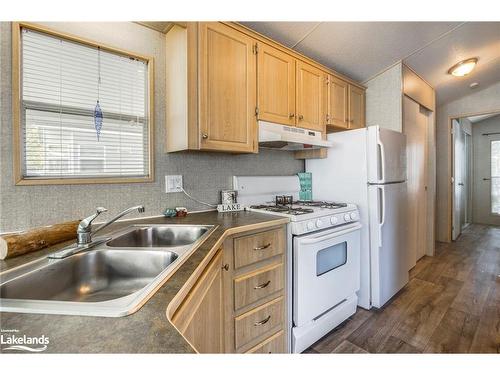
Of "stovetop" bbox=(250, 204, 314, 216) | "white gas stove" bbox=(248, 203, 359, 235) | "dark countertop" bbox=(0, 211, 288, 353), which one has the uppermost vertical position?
"stovetop" bbox=(250, 204, 314, 216)

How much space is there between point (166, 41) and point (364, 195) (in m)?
1.95

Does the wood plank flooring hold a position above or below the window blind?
below

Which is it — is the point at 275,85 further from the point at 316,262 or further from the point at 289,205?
the point at 316,262

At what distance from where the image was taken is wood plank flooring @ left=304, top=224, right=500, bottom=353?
5.24ft

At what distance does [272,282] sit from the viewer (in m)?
1.43

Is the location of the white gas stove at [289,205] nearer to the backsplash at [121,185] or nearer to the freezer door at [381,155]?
the backsplash at [121,185]

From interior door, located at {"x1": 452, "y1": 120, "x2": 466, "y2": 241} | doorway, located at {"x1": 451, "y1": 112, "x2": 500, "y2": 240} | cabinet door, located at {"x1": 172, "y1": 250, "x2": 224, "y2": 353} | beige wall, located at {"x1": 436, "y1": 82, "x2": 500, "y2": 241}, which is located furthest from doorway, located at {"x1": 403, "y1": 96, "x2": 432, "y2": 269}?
cabinet door, located at {"x1": 172, "y1": 250, "x2": 224, "y2": 353}

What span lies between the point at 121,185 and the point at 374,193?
1925 mm

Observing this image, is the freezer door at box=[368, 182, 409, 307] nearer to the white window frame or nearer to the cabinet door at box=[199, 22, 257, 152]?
the cabinet door at box=[199, 22, 257, 152]

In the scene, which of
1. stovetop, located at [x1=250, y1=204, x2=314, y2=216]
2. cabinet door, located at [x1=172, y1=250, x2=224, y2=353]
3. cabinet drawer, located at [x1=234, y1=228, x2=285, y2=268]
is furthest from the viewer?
stovetop, located at [x1=250, y1=204, x2=314, y2=216]

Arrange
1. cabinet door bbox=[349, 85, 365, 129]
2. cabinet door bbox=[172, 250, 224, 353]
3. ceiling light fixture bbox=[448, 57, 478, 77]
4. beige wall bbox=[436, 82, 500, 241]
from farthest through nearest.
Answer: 1. beige wall bbox=[436, 82, 500, 241]
2. ceiling light fixture bbox=[448, 57, 478, 77]
3. cabinet door bbox=[349, 85, 365, 129]
4. cabinet door bbox=[172, 250, 224, 353]

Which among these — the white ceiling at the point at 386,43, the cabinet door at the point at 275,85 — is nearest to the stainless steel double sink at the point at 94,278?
the cabinet door at the point at 275,85

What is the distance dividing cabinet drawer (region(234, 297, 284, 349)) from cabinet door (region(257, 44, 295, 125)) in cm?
126

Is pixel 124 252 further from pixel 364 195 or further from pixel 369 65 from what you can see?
pixel 369 65
